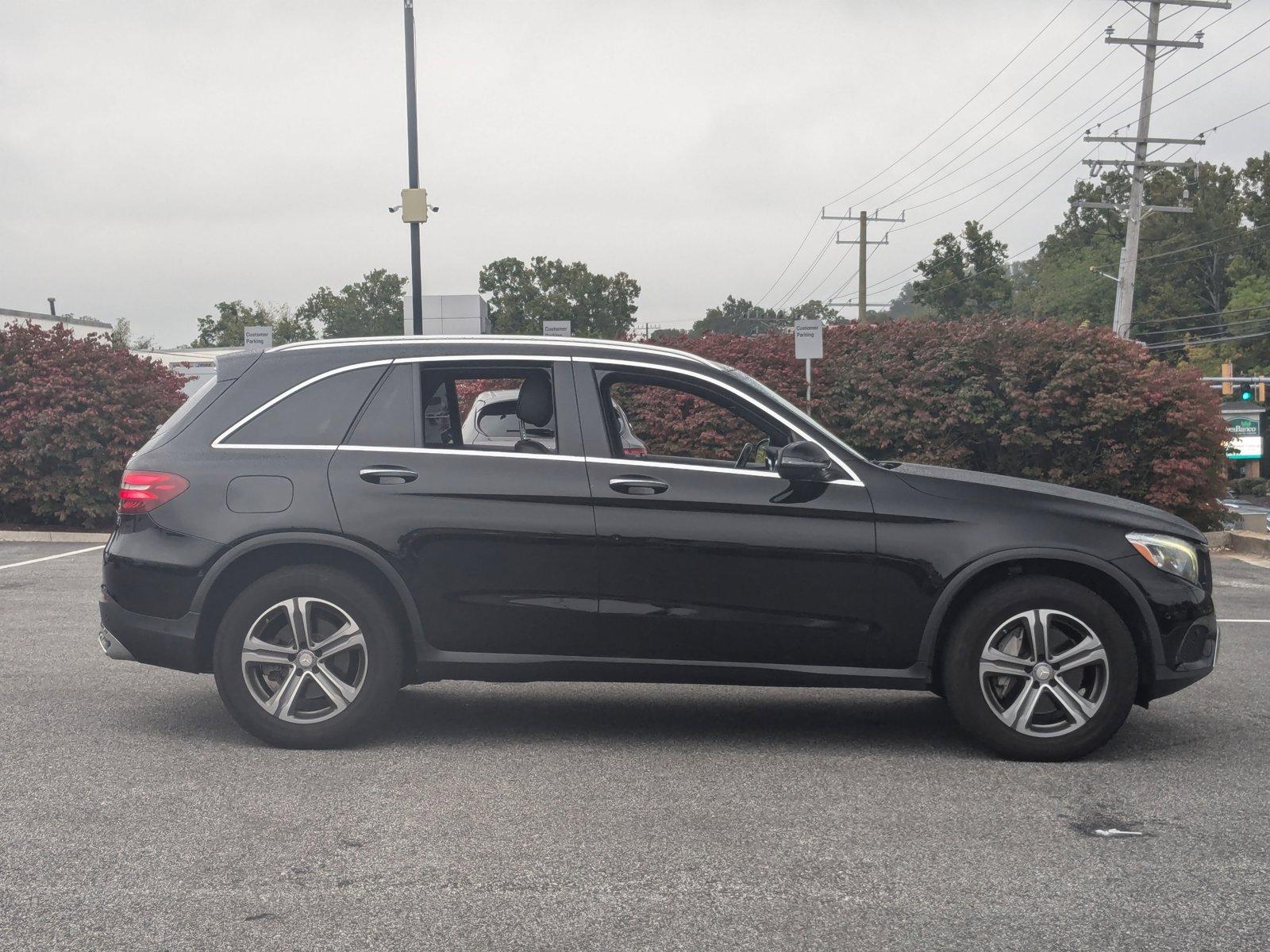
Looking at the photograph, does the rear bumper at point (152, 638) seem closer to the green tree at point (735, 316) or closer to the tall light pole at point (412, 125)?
the tall light pole at point (412, 125)

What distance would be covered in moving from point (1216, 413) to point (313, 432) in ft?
47.1

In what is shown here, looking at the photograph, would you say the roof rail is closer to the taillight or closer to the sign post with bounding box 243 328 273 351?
the taillight

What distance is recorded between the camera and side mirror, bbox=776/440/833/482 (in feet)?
18.8

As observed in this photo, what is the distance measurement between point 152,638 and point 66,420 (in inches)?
527

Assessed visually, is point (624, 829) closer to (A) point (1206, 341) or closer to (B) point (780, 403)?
(B) point (780, 403)

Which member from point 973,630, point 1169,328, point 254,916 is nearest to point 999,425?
point 973,630

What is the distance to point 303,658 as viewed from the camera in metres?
5.82

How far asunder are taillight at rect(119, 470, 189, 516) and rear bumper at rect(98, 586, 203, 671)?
1.48ft

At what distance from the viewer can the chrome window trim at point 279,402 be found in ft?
19.9

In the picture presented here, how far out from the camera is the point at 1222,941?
12.2 feet

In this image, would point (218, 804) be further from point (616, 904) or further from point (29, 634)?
point (29, 634)

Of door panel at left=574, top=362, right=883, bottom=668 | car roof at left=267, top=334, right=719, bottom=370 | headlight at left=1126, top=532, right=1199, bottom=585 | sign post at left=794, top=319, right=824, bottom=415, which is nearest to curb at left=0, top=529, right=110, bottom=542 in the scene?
sign post at left=794, top=319, right=824, bottom=415

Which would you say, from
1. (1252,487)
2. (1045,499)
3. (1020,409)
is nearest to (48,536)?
(1020,409)

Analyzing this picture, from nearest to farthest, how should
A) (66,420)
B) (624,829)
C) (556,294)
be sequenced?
(624,829) < (66,420) < (556,294)
